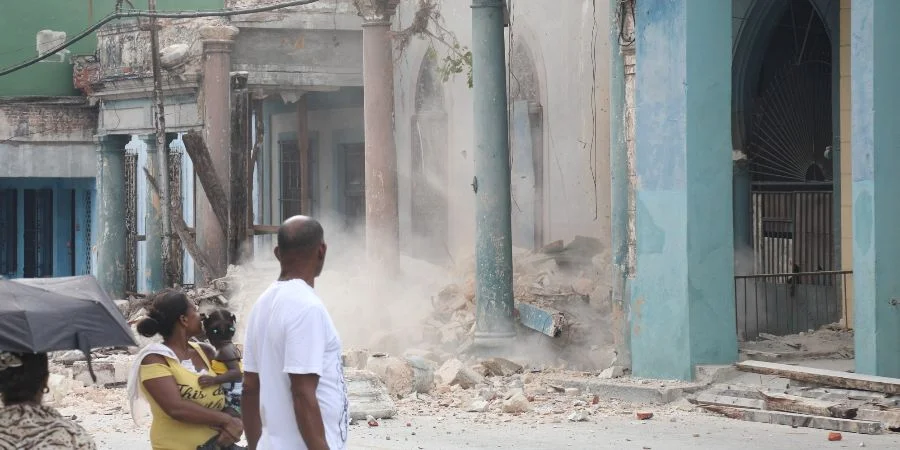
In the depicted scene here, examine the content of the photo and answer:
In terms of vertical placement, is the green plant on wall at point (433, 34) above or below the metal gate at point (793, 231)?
above

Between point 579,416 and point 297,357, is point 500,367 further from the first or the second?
point 297,357

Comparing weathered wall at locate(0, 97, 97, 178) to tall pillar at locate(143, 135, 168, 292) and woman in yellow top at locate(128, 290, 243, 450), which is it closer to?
tall pillar at locate(143, 135, 168, 292)

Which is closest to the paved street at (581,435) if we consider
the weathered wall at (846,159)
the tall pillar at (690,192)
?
the tall pillar at (690,192)

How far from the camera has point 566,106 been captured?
1877cm

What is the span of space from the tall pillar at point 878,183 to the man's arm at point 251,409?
23.2 ft

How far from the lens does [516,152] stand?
64.4 ft

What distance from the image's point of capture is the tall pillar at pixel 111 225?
2548 cm

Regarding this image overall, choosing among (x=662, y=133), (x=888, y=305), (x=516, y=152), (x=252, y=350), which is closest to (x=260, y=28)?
(x=516, y=152)

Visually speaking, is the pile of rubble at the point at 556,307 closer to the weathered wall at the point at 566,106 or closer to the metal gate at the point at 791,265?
the weathered wall at the point at 566,106

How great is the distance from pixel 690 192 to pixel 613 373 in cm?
192

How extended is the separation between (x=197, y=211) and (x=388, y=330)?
8217mm

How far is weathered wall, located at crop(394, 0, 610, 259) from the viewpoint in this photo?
17.9m

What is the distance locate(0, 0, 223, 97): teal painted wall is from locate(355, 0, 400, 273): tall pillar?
12.2 metres

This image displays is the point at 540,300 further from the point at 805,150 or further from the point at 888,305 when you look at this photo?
the point at 888,305
